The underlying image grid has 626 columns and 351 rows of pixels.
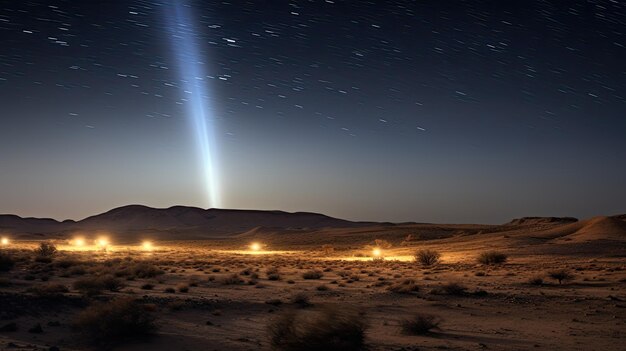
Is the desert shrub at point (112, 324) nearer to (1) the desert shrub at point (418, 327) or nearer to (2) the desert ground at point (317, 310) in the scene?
(2) the desert ground at point (317, 310)

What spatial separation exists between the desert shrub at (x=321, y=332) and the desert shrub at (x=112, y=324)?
12.5 feet

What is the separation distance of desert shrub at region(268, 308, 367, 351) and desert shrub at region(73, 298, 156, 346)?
3.82 metres

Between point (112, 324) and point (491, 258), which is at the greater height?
point (491, 258)

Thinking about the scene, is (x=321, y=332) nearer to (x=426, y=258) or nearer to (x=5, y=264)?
(x=5, y=264)

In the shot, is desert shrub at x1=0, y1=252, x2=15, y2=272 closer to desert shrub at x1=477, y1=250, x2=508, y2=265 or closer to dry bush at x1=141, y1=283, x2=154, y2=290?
dry bush at x1=141, y1=283, x2=154, y2=290

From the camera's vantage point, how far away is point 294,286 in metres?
26.4

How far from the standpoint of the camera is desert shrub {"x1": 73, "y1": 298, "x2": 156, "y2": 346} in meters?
13.2

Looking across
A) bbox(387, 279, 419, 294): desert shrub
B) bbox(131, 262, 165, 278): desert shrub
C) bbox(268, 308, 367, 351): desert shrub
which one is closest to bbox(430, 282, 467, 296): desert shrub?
bbox(387, 279, 419, 294): desert shrub

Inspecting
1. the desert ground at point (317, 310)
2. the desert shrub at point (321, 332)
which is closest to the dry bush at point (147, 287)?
the desert ground at point (317, 310)

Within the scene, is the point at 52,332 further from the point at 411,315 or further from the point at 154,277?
the point at 154,277

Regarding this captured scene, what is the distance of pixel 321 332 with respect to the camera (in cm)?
1129

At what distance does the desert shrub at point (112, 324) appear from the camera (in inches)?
520

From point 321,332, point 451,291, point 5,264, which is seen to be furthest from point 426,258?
point 321,332

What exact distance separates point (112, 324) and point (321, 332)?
18.5 ft
